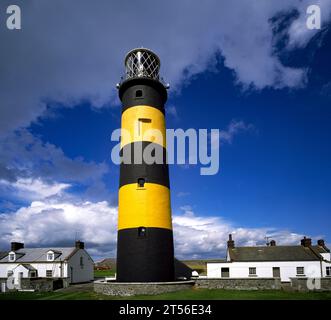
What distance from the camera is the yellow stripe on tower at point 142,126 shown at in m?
23.6

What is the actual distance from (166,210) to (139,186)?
261 cm

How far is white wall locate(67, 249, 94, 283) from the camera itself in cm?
3778

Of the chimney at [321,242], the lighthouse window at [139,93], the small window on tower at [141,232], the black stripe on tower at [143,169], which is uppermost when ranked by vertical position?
the lighthouse window at [139,93]

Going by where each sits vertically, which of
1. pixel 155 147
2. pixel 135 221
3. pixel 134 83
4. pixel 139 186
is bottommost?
pixel 135 221

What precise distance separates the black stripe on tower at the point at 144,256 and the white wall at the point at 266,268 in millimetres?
11204

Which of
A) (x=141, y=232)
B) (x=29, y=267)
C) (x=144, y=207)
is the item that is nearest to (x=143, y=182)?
(x=144, y=207)

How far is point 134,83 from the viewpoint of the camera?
24.8 metres

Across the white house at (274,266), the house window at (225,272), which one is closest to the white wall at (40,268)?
the white house at (274,266)

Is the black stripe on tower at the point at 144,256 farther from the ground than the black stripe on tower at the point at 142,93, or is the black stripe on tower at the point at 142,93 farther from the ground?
the black stripe on tower at the point at 142,93

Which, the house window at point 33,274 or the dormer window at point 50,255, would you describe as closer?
the house window at point 33,274

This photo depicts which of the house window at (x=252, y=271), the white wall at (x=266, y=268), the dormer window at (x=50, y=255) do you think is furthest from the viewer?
the dormer window at (x=50, y=255)

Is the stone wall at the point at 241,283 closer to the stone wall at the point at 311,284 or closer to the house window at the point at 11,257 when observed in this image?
the stone wall at the point at 311,284
